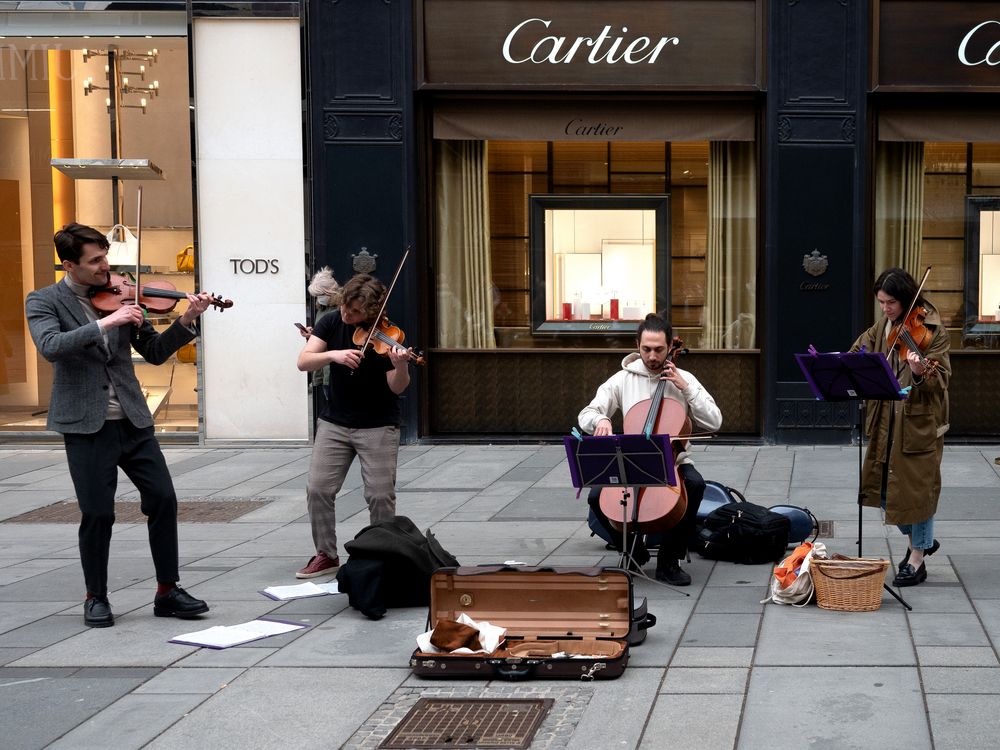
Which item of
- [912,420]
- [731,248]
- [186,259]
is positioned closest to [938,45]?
[731,248]

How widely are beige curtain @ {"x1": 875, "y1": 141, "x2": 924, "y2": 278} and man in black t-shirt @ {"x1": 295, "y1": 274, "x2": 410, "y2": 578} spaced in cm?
707

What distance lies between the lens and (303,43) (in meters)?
12.9

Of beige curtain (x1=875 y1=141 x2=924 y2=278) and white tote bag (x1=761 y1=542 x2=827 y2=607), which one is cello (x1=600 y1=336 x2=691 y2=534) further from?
beige curtain (x1=875 y1=141 x2=924 y2=278)

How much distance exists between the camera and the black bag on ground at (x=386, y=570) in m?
6.67

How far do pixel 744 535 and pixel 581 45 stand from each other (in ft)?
22.1

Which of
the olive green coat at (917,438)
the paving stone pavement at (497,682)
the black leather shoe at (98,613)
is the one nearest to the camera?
the paving stone pavement at (497,682)

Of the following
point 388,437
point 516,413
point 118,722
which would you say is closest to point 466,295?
point 516,413

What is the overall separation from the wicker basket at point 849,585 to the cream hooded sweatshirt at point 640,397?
1.04 m

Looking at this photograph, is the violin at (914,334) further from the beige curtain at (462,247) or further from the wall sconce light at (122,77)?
the wall sconce light at (122,77)

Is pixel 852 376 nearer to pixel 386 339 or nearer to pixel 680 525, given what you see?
pixel 680 525

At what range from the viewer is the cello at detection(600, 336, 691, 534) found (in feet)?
23.1

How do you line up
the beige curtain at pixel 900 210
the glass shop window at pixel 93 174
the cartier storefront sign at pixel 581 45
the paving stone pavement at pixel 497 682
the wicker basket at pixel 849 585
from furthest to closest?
the glass shop window at pixel 93 174, the beige curtain at pixel 900 210, the cartier storefront sign at pixel 581 45, the wicker basket at pixel 849 585, the paving stone pavement at pixel 497 682

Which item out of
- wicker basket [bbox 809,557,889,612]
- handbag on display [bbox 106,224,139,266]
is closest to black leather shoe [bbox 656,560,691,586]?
wicker basket [bbox 809,557,889,612]

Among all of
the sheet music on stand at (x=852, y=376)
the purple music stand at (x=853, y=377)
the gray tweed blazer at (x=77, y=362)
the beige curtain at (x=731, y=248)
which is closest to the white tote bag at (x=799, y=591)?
the purple music stand at (x=853, y=377)
